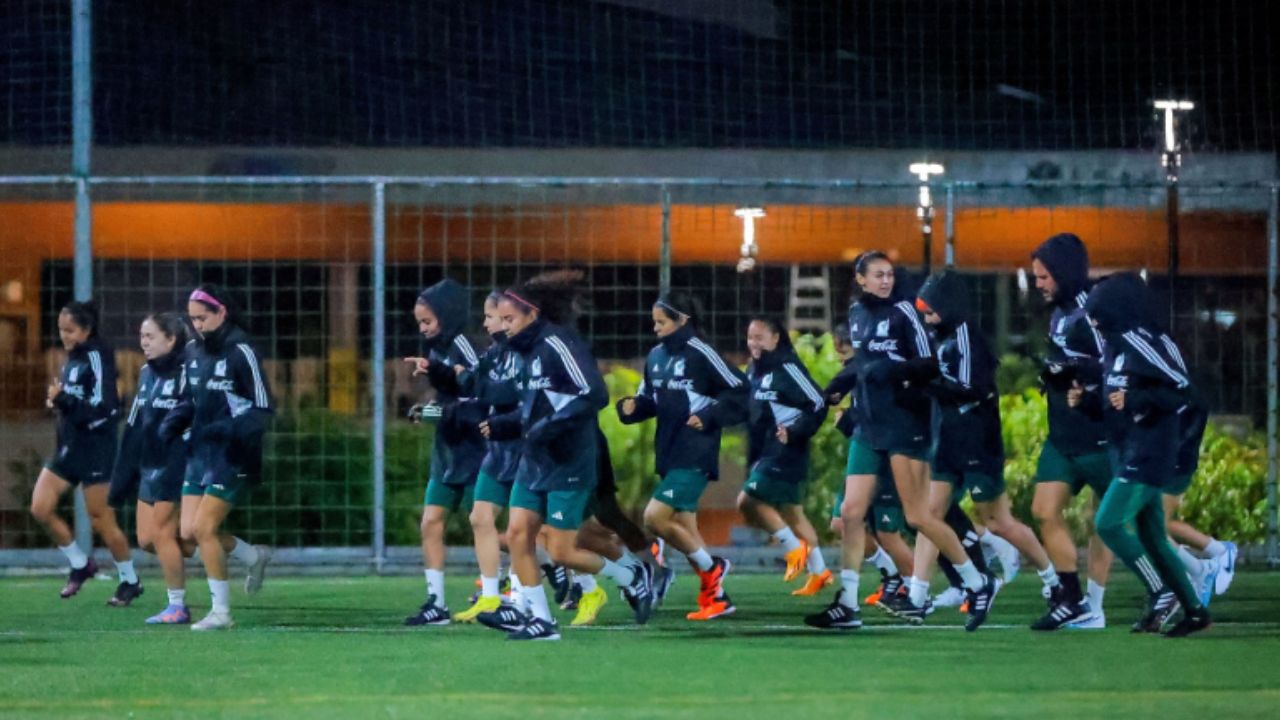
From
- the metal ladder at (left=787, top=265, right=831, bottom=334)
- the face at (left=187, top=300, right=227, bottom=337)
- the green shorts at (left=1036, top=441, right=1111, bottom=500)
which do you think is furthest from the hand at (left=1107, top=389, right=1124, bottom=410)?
the metal ladder at (left=787, top=265, right=831, bottom=334)

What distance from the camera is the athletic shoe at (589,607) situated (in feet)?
42.5

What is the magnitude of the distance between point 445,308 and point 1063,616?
3.72 meters

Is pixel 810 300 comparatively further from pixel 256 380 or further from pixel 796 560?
pixel 256 380

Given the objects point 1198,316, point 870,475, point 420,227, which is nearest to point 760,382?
point 870,475

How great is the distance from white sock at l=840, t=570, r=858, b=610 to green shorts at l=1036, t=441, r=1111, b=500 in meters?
1.08

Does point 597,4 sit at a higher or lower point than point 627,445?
higher

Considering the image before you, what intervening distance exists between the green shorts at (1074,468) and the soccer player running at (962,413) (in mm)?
466

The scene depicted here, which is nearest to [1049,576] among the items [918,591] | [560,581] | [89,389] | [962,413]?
[918,591]

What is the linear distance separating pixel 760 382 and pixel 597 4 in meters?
5.44

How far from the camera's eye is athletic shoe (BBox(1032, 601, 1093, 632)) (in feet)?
41.0

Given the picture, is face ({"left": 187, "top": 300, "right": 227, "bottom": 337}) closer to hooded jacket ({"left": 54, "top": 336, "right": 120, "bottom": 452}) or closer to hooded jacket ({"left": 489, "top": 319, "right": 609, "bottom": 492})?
hooded jacket ({"left": 489, "top": 319, "right": 609, "bottom": 492})

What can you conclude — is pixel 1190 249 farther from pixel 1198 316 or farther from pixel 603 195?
pixel 603 195

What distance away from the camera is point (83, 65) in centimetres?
1639

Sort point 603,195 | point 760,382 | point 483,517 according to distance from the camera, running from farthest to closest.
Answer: point 603,195 < point 760,382 < point 483,517
